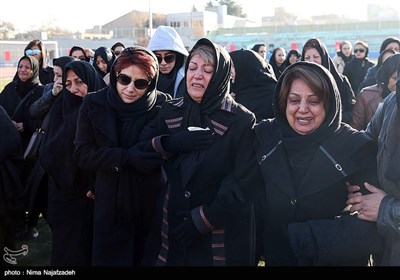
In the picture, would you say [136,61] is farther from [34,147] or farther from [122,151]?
[34,147]

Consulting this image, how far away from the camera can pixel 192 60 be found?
88.1 inches

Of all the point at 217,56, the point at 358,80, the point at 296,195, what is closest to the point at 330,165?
the point at 296,195

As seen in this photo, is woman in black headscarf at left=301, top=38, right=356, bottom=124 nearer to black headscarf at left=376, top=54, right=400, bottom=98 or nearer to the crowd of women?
black headscarf at left=376, top=54, right=400, bottom=98

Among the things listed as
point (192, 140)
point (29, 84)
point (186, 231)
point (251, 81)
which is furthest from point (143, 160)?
point (29, 84)

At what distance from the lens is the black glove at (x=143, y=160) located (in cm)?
222

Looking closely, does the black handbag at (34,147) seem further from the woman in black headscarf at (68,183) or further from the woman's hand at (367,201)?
the woman's hand at (367,201)

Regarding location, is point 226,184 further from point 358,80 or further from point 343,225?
point 358,80

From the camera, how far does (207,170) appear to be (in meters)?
2.12

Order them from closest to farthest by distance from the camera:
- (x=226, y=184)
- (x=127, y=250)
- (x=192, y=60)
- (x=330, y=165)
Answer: (x=330, y=165), (x=226, y=184), (x=192, y=60), (x=127, y=250)

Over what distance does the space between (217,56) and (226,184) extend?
65 centimetres

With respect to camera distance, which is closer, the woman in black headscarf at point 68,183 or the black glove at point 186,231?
the black glove at point 186,231

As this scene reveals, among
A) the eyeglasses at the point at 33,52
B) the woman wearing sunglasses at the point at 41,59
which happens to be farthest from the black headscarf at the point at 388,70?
the eyeglasses at the point at 33,52

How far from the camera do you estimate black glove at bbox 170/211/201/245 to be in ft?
6.93

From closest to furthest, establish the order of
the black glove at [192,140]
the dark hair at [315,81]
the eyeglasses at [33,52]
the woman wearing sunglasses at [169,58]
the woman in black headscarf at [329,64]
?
the dark hair at [315,81], the black glove at [192,140], the woman wearing sunglasses at [169,58], the woman in black headscarf at [329,64], the eyeglasses at [33,52]
